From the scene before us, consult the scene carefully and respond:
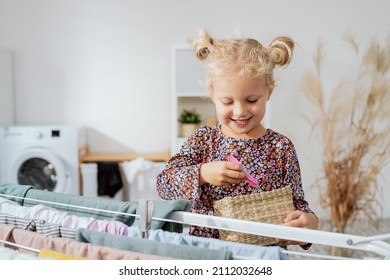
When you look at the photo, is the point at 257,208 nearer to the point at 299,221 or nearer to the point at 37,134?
the point at 299,221

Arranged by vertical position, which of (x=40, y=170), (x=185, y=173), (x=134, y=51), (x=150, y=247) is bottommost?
(x=40, y=170)

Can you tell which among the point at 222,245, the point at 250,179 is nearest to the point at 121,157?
the point at 250,179

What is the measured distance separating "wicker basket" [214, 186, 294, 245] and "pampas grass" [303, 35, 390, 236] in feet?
6.78

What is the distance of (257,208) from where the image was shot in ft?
2.97

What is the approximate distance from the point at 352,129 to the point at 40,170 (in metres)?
2.40

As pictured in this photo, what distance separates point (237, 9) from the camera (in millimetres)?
3605

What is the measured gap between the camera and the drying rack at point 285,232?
721mm

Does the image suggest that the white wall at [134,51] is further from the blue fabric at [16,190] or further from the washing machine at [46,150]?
the blue fabric at [16,190]

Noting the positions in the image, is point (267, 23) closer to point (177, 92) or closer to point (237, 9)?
point (237, 9)

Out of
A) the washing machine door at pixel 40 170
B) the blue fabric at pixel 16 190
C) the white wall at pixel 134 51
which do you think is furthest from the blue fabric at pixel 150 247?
the white wall at pixel 134 51

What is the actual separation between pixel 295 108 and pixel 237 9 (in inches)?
37.8

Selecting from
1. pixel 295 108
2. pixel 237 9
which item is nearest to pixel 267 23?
pixel 237 9

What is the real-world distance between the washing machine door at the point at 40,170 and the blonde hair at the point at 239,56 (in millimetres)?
2512

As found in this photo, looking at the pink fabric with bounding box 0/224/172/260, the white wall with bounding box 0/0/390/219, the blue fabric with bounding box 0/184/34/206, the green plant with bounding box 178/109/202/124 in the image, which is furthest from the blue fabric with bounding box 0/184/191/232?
the white wall with bounding box 0/0/390/219
